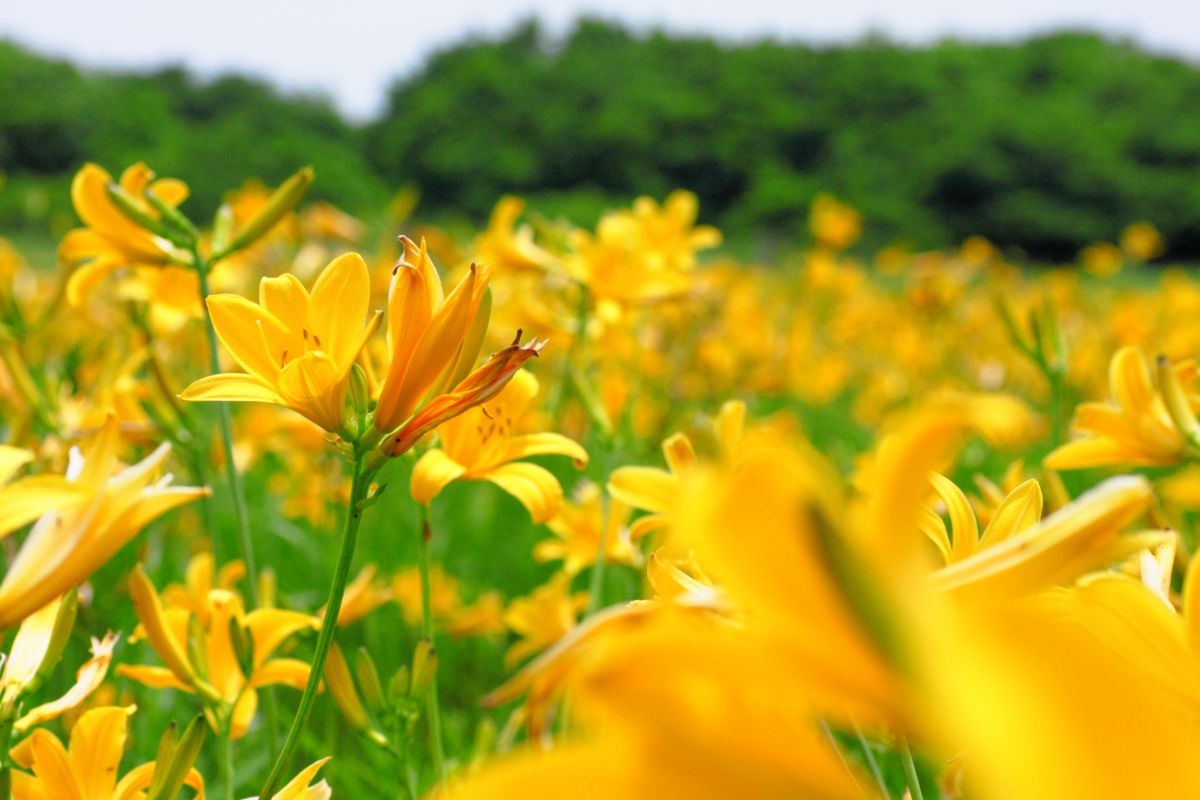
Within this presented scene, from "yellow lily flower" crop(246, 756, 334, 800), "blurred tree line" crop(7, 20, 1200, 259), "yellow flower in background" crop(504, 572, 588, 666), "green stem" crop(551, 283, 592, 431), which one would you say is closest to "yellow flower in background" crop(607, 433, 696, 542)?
"yellow lily flower" crop(246, 756, 334, 800)

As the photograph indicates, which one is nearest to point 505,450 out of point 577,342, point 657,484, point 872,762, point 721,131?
point 657,484

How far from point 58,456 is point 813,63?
2734cm

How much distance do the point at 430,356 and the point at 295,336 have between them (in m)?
0.11

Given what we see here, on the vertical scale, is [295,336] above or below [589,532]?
above

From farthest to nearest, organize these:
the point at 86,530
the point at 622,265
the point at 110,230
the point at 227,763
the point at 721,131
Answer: the point at 721,131 < the point at 622,265 < the point at 110,230 < the point at 227,763 < the point at 86,530

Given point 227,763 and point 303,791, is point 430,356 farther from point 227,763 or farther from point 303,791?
point 227,763

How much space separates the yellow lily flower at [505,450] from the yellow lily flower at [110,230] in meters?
0.47

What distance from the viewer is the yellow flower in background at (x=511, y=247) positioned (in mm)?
1627

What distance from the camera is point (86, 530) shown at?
1.62 ft

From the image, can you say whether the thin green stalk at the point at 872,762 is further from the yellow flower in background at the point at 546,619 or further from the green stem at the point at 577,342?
the green stem at the point at 577,342

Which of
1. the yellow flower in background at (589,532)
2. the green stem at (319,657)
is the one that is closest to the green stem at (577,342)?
the yellow flower in background at (589,532)

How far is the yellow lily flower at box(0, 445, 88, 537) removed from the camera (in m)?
0.41

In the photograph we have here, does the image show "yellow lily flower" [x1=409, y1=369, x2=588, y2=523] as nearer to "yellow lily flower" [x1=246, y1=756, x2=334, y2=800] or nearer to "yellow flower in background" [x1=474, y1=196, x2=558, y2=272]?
"yellow lily flower" [x1=246, y1=756, x2=334, y2=800]

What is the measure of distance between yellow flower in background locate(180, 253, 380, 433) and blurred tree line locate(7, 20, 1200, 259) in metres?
14.3
